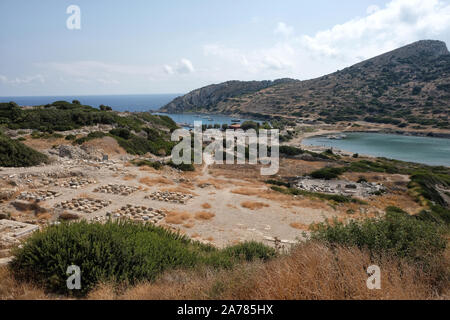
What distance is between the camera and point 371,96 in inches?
4897

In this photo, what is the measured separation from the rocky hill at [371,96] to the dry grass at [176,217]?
103085 millimetres

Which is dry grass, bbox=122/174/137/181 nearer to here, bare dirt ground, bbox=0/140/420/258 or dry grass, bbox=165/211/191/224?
bare dirt ground, bbox=0/140/420/258

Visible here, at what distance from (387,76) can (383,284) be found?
173 metres

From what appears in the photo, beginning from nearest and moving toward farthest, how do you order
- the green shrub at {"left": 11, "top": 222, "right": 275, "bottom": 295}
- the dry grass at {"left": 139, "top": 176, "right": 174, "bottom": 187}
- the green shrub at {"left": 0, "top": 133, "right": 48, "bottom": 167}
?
the green shrub at {"left": 11, "top": 222, "right": 275, "bottom": 295} < the green shrub at {"left": 0, "top": 133, "right": 48, "bottom": 167} < the dry grass at {"left": 139, "top": 176, "right": 174, "bottom": 187}

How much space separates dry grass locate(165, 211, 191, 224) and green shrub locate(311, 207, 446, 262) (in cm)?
729

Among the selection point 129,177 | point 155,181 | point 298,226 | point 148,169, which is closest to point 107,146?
point 148,169

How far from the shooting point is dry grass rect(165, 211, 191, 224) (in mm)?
12039

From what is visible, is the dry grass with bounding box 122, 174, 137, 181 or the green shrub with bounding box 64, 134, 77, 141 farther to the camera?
the green shrub with bounding box 64, 134, 77, 141

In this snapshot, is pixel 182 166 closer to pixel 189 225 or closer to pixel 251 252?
pixel 189 225

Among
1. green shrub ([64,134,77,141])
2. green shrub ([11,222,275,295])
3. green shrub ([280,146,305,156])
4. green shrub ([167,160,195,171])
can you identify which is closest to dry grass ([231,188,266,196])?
green shrub ([167,160,195,171])

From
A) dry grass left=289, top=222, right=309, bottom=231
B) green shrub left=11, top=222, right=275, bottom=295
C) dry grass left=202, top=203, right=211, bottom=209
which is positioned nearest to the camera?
green shrub left=11, top=222, right=275, bottom=295

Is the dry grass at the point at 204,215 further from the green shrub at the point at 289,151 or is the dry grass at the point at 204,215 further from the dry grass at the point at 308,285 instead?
the green shrub at the point at 289,151

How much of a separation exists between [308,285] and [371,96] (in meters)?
144
